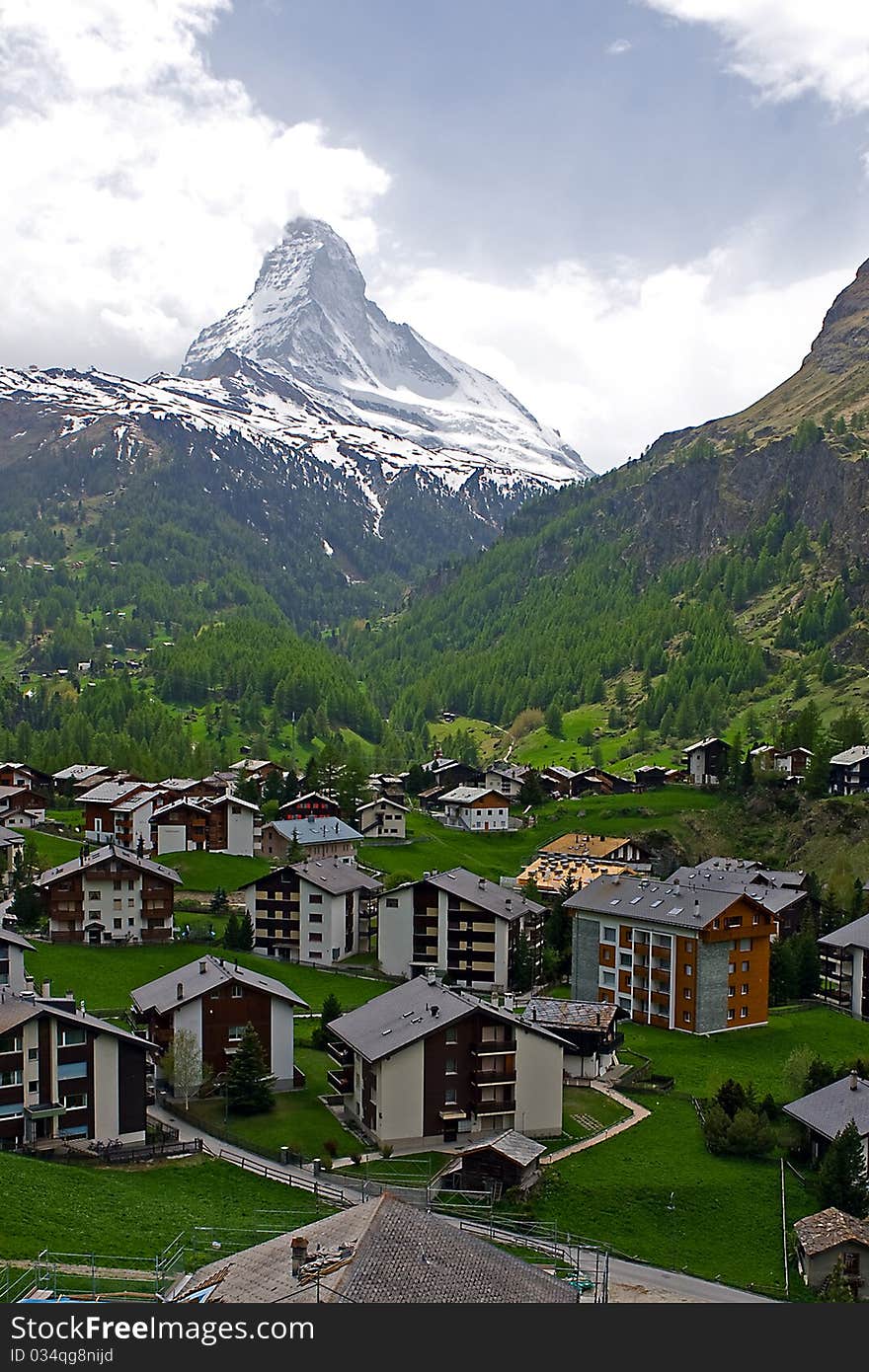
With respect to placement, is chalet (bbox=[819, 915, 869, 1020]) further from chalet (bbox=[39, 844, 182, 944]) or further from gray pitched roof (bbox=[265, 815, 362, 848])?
gray pitched roof (bbox=[265, 815, 362, 848])

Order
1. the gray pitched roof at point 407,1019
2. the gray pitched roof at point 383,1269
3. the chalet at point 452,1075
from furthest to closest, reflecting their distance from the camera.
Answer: the gray pitched roof at point 407,1019, the chalet at point 452,1075, the gray pitched roof at point 383,1269

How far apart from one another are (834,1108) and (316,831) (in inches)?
2841

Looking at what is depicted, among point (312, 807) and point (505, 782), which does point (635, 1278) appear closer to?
point (312, 807)

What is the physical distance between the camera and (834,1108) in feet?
183

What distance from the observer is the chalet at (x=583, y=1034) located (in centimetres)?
6731

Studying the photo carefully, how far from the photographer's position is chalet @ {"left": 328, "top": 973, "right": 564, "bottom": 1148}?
56562 mm

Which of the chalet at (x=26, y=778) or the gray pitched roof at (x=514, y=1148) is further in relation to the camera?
the chalet at (x=26, y=778)

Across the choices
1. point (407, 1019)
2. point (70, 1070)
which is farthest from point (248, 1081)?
point (70, 1070)

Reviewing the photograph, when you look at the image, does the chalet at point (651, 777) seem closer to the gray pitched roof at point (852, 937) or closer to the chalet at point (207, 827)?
the chalet at point (207, 827)

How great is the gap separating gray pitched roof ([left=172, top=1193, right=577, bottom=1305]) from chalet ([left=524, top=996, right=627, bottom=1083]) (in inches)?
1409

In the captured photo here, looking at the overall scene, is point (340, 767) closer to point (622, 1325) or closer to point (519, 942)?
point (519, 942)

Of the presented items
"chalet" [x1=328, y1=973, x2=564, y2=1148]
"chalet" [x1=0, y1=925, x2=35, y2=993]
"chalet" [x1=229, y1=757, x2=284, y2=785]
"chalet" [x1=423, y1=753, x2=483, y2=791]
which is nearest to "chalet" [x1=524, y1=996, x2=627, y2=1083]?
"chalet" [x1=328, y1=973, x2=564, y2=1148]

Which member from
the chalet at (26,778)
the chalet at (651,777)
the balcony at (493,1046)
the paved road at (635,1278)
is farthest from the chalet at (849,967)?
the chalet at (26,778)

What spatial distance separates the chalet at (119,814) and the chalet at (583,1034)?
60.7m
